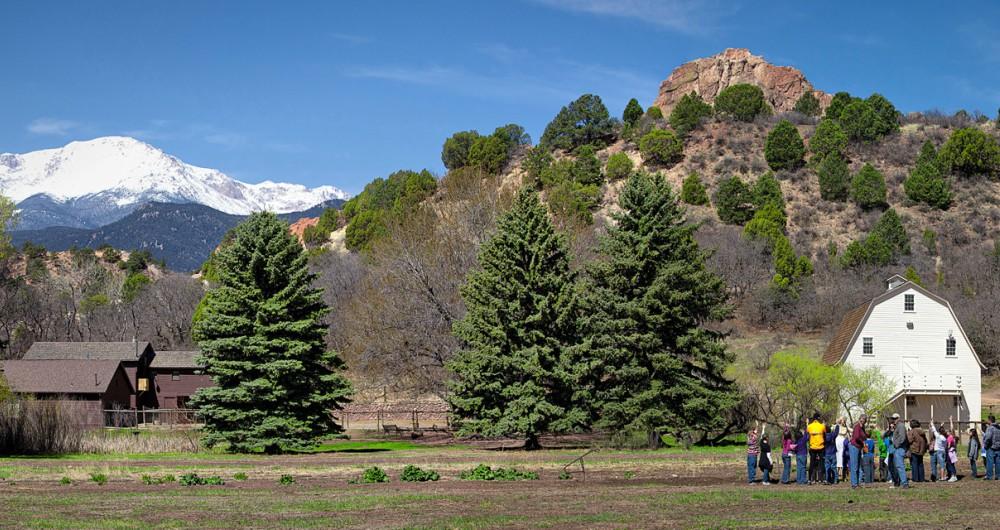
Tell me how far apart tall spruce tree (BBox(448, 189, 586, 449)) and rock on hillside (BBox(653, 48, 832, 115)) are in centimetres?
13255

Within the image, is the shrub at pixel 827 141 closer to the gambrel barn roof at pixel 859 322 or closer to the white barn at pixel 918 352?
the gambrel barn roof at pixel 859 322


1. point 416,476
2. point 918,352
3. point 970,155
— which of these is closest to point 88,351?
point 918,352

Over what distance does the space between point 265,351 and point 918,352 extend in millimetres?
34659

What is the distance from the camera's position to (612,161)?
120 m

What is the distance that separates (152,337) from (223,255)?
63540 mm

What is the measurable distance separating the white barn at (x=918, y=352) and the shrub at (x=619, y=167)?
210ft

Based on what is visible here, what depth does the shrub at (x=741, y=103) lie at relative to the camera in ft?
447

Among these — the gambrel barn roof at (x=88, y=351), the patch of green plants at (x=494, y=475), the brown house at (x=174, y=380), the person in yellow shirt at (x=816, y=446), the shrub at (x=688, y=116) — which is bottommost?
the patch of green plants at (x=494, y=475)

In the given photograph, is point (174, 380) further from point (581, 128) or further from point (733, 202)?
point (581, 128)

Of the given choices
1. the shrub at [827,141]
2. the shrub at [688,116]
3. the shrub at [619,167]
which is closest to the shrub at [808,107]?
the shrub at [688,116]

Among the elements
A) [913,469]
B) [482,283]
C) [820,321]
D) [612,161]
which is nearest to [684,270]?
[482,283]

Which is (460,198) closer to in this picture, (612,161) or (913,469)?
(913,469)

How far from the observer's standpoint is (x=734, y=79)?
176000 mm

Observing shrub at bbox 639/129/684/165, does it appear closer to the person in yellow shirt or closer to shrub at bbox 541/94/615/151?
shrub at bbox 541/94/615/151
